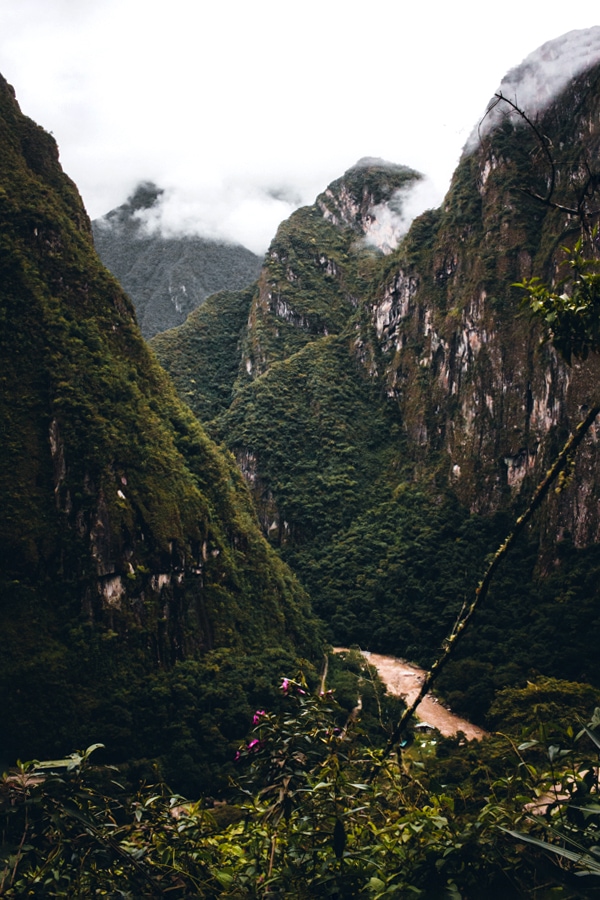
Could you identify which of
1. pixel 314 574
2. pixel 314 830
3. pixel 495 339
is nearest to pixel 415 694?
pixel 314 574

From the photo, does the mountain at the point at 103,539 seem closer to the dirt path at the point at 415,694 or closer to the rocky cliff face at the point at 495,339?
the dirt path at the point at 415,694

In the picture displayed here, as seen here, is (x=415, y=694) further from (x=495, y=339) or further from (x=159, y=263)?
(x=159, y=263)

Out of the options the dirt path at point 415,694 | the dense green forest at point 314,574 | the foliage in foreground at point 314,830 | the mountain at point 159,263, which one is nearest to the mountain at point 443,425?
the dense green forest at point 314,574

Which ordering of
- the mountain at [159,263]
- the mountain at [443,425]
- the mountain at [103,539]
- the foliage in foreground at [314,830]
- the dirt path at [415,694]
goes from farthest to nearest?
the mountain at [159,263] → the mountain at [443,425] → the dirt path at [415,694] → the mountain at [103,539] → the foliage in foreground at [314,830]

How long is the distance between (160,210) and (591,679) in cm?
16579

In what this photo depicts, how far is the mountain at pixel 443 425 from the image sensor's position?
4469cm

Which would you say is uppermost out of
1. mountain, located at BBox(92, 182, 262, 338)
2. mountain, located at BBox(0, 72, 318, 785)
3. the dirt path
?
→ mountain, located at BBox(92, 182, 262, 338)

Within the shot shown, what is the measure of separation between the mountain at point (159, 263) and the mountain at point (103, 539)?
10217 cm

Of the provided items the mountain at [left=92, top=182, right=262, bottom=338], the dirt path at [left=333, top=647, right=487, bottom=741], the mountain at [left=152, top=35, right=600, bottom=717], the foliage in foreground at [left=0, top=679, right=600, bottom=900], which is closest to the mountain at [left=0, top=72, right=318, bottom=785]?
the dirt path at [left=333, top=647, right=487, bottom=741]

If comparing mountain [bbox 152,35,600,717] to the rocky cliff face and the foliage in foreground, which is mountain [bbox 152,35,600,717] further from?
the foliage in foreground

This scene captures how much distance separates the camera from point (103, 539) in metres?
35.6

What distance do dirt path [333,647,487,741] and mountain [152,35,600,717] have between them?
3.99 feet

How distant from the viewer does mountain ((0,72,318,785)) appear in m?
30.1

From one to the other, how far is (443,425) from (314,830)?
2490 inches
